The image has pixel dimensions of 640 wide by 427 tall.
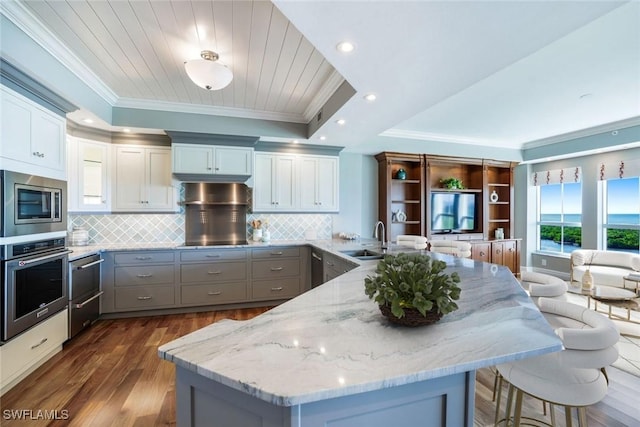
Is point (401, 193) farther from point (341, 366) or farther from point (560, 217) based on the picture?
point (341, 366)

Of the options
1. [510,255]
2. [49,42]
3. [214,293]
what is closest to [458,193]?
[510,255]

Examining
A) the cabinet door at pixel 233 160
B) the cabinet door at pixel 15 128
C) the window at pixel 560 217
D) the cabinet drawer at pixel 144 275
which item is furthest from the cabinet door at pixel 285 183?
the window at pixel 560 217

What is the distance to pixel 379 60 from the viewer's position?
1.96 metres

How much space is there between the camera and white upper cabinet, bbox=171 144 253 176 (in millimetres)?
3758

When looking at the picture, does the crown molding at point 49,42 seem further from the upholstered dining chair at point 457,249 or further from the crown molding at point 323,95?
the upholstered dining chair at point 457,249

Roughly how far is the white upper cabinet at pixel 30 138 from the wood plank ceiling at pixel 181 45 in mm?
630

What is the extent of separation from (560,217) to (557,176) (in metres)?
0.88

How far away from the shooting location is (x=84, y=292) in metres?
3.08

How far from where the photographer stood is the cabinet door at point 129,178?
12.4 ft

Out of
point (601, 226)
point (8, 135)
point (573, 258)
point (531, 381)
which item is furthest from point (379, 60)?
point (601, 226)

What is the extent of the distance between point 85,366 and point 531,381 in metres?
3.44

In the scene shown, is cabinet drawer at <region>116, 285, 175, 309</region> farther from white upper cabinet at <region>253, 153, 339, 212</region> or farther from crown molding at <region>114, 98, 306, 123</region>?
crown molding at <region>114, 98, 306, 123</region>

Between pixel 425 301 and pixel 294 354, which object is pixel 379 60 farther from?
pixel 294 354

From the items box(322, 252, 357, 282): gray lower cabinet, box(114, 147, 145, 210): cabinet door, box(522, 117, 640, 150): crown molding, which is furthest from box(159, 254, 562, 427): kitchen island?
box(522, 117, 640, 150): crown molding
